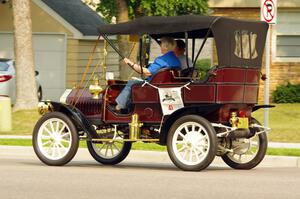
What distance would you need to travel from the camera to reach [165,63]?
1414cm

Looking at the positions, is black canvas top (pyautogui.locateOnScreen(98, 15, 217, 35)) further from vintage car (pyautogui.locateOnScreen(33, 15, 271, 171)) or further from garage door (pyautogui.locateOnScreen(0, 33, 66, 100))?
garage door (pyautogui.locateOnScreen(0, 33, 66, 100))

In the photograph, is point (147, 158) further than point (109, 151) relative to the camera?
Yes

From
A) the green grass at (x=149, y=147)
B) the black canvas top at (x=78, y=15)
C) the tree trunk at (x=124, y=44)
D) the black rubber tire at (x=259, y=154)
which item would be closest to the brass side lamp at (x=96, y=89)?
the tree trunk at (x=124, y=44)

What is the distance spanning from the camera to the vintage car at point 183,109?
44.5 feet

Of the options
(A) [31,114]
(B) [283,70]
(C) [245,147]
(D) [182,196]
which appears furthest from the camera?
(B) [283,70]

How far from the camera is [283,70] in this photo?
32594 mm

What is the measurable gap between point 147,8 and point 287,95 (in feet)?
17.5

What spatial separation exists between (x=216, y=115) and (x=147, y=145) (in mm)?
4824

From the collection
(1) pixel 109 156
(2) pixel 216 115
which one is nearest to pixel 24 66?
(1) pixel 109 156

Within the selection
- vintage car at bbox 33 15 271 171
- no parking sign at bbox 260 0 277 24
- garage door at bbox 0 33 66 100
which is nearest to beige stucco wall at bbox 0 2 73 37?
garage door at bbox 0 33 66 100

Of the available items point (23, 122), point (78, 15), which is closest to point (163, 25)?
point (23, 122)

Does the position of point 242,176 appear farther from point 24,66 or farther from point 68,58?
point 68,58

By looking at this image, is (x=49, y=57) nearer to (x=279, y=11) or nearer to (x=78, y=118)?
(x=279, y=11)

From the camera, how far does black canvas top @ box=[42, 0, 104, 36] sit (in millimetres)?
36312
